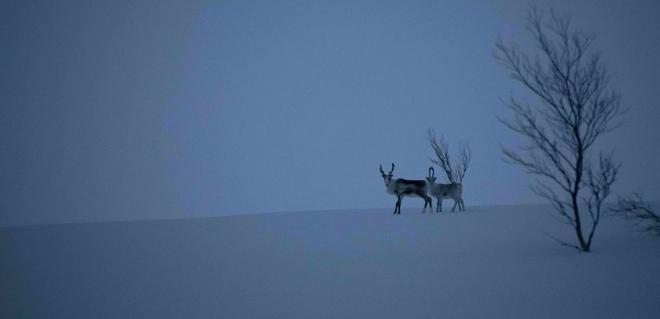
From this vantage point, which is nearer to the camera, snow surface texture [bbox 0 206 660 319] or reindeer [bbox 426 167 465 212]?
snow surface texture [bbox 0 206 660 319]

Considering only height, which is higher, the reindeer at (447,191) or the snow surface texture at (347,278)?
the reindeer at (447,191)

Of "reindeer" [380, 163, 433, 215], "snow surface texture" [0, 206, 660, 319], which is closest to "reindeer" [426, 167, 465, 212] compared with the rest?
"reindeer" [380, 163, 433, 215]

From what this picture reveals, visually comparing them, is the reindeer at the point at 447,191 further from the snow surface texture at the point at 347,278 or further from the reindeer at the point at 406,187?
the snow surface texture at the point at 347,278

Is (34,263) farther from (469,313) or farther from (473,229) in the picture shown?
(473,229)

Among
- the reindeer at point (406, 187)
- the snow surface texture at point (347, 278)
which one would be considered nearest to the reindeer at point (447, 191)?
the reindeer at point (406, 187)

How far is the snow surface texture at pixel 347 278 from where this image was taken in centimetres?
482

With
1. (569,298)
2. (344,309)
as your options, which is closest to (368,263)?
(344,309)

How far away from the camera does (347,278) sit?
647 cm

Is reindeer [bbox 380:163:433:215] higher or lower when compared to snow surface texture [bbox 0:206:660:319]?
higher

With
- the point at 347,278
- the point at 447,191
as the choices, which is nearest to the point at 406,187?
the point at 447,191

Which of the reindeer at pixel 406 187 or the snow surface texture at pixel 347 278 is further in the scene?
the reindeer at pixel 406 187

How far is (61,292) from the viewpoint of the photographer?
20.4 ft

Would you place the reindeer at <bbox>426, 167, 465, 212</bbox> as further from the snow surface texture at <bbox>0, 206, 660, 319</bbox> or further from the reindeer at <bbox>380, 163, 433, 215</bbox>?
the snow surface texture at <bbox>0, 206, 660, 319</bbox>

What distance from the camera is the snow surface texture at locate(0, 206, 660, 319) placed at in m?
4.82
